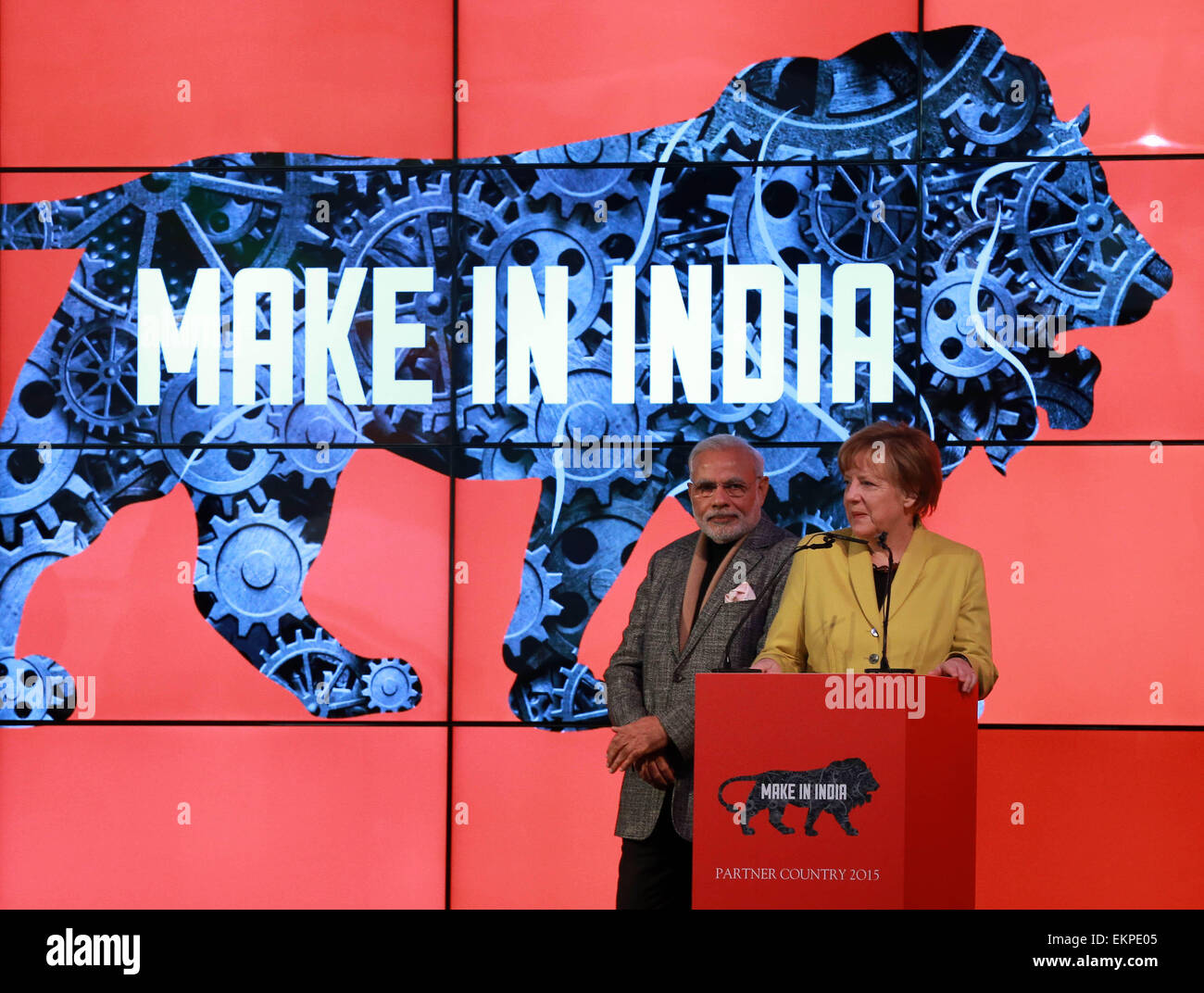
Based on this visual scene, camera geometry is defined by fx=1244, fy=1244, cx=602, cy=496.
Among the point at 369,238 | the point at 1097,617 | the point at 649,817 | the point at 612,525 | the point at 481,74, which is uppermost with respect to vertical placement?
the point at 481,74

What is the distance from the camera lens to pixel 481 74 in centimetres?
443

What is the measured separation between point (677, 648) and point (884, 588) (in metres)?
0.59

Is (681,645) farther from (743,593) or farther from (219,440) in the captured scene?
(219,440)

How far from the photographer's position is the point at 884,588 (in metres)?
3.13

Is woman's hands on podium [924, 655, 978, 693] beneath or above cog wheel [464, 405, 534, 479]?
beneath

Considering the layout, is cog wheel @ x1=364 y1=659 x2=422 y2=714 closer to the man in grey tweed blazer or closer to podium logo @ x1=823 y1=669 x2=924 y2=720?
the man in grey tweed blazer

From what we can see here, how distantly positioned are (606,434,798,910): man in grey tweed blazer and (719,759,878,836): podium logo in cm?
68

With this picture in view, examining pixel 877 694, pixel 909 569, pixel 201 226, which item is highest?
pixel 201 226

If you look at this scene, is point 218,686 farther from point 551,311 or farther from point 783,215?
point 783,215

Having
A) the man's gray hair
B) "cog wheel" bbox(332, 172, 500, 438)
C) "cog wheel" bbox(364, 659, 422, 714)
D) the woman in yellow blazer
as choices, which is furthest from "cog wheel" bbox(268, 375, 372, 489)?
the woman in yellow blazer

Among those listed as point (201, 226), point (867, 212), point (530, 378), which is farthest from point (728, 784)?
point (201, 226)

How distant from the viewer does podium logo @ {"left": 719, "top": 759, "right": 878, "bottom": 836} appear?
8.34 feet
